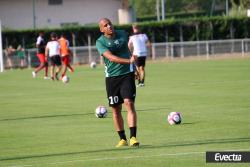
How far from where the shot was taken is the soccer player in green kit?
14.5 metres

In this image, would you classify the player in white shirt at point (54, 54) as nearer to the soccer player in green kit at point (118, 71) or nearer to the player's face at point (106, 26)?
the soccer player in green kit at point (118, 71)

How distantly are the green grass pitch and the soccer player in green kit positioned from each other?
670mm

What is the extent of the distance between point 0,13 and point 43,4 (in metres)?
4.35

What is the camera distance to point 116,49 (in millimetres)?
14680

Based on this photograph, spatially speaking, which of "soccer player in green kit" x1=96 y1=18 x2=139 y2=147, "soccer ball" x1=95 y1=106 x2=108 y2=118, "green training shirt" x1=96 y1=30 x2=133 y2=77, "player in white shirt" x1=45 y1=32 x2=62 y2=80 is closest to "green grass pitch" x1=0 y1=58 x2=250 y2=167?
"soccer ball" x1=95 y1=106 x2=108 y2=118

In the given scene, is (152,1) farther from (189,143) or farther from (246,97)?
(189,143)

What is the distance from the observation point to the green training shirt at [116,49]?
14.6 metres

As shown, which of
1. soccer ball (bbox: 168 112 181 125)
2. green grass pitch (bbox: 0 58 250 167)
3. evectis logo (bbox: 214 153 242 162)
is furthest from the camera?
soccer ball (bbox: 168 112 181 125)

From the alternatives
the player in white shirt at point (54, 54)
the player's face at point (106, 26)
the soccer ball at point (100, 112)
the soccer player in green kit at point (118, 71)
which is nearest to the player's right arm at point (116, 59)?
the soccer player in green kit at point (118, 71)

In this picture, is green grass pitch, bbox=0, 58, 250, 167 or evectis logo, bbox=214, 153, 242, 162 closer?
evectis logo, bbox=214, 153, 242, 162

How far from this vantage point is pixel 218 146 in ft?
45.2

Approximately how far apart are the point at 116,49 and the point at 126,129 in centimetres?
319

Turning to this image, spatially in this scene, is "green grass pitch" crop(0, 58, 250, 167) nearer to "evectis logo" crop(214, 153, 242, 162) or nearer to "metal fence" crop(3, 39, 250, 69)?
"evectis logo" crop(214, 153, 242, 162)

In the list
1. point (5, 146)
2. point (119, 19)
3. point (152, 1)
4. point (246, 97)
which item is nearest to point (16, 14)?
point (119, 19)
